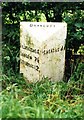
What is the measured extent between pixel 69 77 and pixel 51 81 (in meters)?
0.41

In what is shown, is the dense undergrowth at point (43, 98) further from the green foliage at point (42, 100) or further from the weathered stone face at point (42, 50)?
the weathered stone face at point (42, 50)

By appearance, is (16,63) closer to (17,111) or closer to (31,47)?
(31,47)

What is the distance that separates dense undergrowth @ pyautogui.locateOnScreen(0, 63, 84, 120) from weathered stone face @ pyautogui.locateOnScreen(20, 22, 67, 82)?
0.13 m

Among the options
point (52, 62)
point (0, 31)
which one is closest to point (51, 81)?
point (52, 62)

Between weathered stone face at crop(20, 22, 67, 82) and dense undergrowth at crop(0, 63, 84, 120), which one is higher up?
weathered stone face at crop(20, 22, 67, 82)

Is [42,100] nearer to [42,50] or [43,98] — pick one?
[43,98]

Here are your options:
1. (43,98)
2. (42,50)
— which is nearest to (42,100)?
(43,98)

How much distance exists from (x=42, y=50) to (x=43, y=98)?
2.14ft

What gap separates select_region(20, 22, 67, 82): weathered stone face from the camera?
4.73 m

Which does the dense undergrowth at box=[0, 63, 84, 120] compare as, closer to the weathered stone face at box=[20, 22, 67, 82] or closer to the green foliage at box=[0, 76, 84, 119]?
the green foliage at box=[0, 76, 84, 119]

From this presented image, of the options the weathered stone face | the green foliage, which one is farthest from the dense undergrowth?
the weathered stone face

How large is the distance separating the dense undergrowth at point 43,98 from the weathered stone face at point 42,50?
129 millimetres

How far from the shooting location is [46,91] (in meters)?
4.46

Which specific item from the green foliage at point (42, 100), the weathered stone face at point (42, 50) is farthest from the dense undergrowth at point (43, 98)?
the weathered stone face at point (42, 50)
